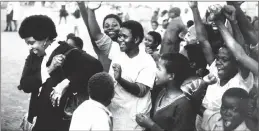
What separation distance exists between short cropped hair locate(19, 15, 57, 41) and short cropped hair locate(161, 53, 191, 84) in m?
0.80

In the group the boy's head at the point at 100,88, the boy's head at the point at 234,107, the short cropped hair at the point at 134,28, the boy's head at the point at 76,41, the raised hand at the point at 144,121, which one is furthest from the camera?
the boy's head at the point at 76,41

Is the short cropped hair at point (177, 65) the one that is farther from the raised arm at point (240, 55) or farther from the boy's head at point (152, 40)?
the boy's head at point (152, 40)

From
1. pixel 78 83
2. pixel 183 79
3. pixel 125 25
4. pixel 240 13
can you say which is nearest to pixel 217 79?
pixel 183 79

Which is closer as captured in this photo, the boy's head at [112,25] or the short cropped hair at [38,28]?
the short cropped hair at [38,28]

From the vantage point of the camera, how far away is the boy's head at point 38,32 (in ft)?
9.41

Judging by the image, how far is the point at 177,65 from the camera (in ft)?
9.25

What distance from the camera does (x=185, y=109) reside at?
2742mm

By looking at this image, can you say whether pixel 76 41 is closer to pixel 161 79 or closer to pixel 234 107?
pixel 161 79

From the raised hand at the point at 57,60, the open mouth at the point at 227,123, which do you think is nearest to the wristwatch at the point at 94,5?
the raised hand at the point at 57,60

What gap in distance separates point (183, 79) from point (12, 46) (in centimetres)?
181

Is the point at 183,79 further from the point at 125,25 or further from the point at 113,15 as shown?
the point at 113,15

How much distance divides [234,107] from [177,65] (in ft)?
1.52

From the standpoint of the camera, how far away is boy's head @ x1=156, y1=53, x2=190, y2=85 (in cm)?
282

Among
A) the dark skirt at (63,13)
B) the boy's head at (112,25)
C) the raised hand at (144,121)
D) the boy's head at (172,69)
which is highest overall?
the dark skirt at (63,13)
